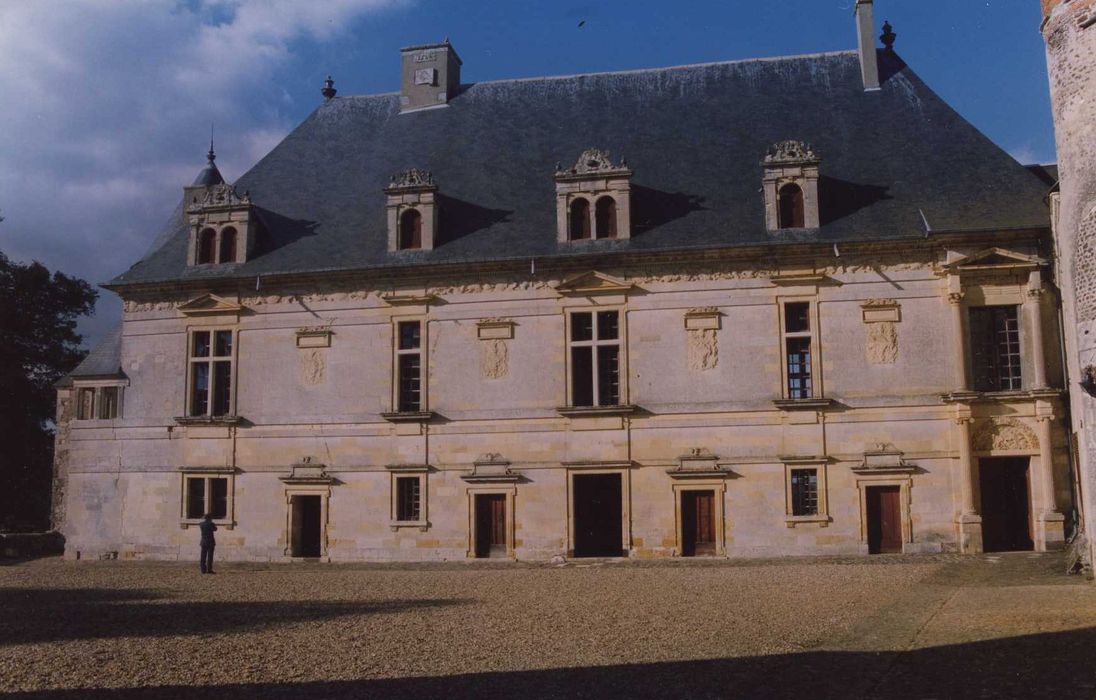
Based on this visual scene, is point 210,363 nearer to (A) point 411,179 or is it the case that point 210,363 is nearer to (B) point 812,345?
(A) point 411,179

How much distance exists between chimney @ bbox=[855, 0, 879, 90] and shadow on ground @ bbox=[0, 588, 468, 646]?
17.5m

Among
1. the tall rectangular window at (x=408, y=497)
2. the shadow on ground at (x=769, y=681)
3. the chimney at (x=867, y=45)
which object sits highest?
the chimney at (x=867, y=45)

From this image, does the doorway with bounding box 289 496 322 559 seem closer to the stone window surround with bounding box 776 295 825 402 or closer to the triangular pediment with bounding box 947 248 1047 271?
the stone window surround with bounding box 776 295 825 402

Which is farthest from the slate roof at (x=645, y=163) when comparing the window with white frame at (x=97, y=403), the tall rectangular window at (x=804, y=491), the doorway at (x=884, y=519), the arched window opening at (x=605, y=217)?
the doorway at (x=884, y=519)

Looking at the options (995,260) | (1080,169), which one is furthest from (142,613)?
(995,260)

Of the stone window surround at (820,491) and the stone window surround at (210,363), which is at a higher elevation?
the stone window surround at (210,363)

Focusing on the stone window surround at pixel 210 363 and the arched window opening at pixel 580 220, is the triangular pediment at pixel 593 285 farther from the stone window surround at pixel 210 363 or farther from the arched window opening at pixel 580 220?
the stone window surround at pixel 210 363

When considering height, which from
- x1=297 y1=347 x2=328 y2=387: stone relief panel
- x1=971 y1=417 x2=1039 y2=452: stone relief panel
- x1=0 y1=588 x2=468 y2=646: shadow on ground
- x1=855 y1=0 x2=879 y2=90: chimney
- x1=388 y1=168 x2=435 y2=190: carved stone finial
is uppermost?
x1=855 y1=0 x2=879 y2=90: chimney

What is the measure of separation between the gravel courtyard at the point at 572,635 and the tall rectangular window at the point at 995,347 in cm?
423

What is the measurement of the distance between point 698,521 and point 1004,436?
6.41 metres

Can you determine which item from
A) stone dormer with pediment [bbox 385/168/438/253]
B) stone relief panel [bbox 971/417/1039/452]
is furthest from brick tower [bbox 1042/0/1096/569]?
stone dormer with pediment [bbox 385/168/438/253]

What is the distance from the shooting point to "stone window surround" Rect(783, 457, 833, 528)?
65.9ft

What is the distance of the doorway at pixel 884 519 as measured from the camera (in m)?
20.1

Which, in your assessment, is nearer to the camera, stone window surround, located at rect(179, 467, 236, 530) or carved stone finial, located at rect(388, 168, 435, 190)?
stone window surround, located at rect(179, 467, 236, 530)
